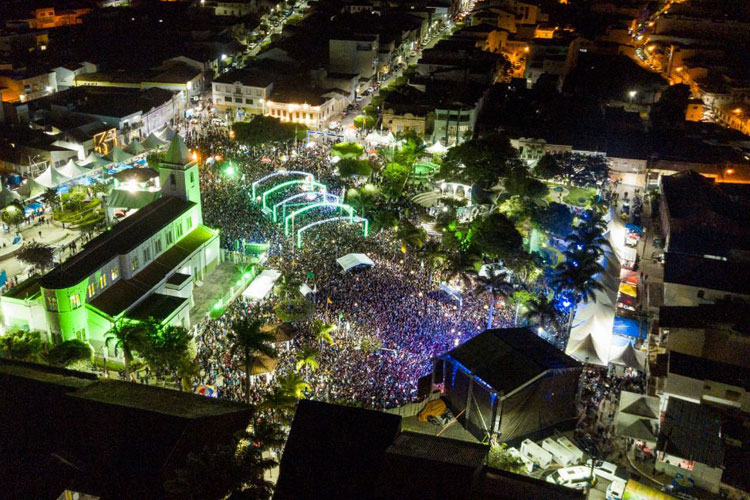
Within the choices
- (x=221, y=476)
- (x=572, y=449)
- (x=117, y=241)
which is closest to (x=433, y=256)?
(x=572, y=449)

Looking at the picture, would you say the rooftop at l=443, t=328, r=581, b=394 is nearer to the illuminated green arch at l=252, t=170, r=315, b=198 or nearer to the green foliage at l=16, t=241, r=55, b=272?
the illuminated green arch at l=252, t=170, r=315, b=198

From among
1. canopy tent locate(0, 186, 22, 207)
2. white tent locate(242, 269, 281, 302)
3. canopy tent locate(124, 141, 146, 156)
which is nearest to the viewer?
white tent locate(242, 269, 281, 302)

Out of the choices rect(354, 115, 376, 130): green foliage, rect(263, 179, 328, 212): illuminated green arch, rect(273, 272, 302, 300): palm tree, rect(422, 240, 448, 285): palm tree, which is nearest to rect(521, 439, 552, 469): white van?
rect(273, 272, 302, 300): palm tree

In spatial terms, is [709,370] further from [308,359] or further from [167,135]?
[167,135]

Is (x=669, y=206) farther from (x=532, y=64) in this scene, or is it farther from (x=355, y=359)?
(x=532, y=64)

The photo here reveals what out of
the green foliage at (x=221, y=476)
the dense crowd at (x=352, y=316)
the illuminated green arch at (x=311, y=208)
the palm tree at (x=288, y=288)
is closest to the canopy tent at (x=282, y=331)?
the dense crowd at (x=352, y=316)

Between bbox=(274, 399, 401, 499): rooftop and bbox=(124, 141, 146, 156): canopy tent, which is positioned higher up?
bbox=(274, 399, 401, 499): rooftop

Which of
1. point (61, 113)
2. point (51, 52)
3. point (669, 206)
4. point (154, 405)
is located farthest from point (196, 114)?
point (154, 405)

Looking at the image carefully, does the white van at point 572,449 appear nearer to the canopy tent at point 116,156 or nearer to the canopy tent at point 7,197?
the canopy tent at point 7,197
